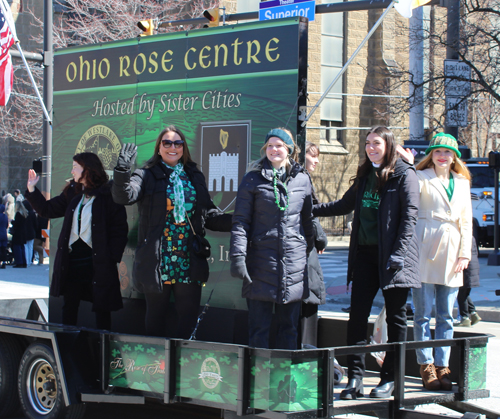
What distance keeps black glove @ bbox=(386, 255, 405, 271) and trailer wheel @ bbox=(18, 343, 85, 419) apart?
7.61 feet

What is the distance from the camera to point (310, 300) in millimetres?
5051

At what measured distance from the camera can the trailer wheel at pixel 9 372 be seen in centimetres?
509

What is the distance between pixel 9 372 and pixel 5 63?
567 centimetres

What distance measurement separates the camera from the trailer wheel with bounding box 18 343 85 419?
4.61 metres

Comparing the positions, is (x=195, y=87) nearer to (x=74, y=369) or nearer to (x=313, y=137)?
(x=74, y=369)

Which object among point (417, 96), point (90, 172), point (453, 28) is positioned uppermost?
point (453, 28)

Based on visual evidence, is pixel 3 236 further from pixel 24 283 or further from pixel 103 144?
pixel 103 144

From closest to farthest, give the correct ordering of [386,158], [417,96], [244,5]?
[386,158]
[417,96]
[244,5]

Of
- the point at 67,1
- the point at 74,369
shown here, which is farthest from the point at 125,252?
the point at 67,1

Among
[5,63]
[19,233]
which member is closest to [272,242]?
[5,63]

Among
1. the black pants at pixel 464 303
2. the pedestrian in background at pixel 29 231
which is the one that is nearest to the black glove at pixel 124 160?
the black pants at pixel 464 303

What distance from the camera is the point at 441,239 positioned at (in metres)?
4.90

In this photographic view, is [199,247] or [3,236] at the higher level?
[199,247]

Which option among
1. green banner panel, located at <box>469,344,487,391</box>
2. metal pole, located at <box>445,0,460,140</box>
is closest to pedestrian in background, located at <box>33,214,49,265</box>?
metal pole, located at <box>445,0,460,140</box>
